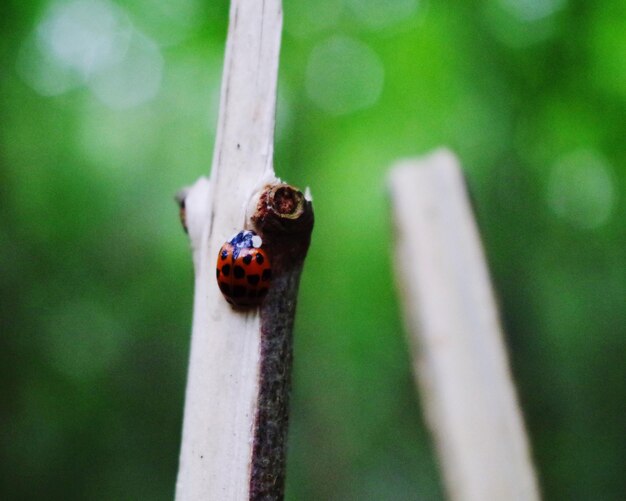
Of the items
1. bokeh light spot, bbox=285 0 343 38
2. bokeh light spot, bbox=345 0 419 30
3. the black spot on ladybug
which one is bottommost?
the black spot on ladybug

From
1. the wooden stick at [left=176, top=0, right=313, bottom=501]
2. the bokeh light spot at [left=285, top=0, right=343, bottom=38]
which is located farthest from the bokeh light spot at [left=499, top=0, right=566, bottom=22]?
the wooden stick at [left=176, top=0, right=313, bottom=501]

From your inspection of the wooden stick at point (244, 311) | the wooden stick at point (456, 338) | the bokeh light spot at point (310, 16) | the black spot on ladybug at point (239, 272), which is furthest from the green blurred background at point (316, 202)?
the black spot on ladybug at point (239, 272)

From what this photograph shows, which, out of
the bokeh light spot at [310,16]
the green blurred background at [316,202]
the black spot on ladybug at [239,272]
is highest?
the bokeh light spot at [310,16]

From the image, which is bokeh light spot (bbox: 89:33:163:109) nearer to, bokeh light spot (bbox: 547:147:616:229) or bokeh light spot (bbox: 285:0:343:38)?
bokeh light spot (bbox: 285:0:343:38)

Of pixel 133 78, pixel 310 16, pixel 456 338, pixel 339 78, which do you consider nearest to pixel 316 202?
pixel 339 78

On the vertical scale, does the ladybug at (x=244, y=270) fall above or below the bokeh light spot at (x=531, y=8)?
below

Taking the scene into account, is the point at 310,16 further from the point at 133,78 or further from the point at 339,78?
the point at 133,78

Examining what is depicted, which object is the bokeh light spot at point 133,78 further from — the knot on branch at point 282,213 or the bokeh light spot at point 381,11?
the knot on branch at point 282,213
